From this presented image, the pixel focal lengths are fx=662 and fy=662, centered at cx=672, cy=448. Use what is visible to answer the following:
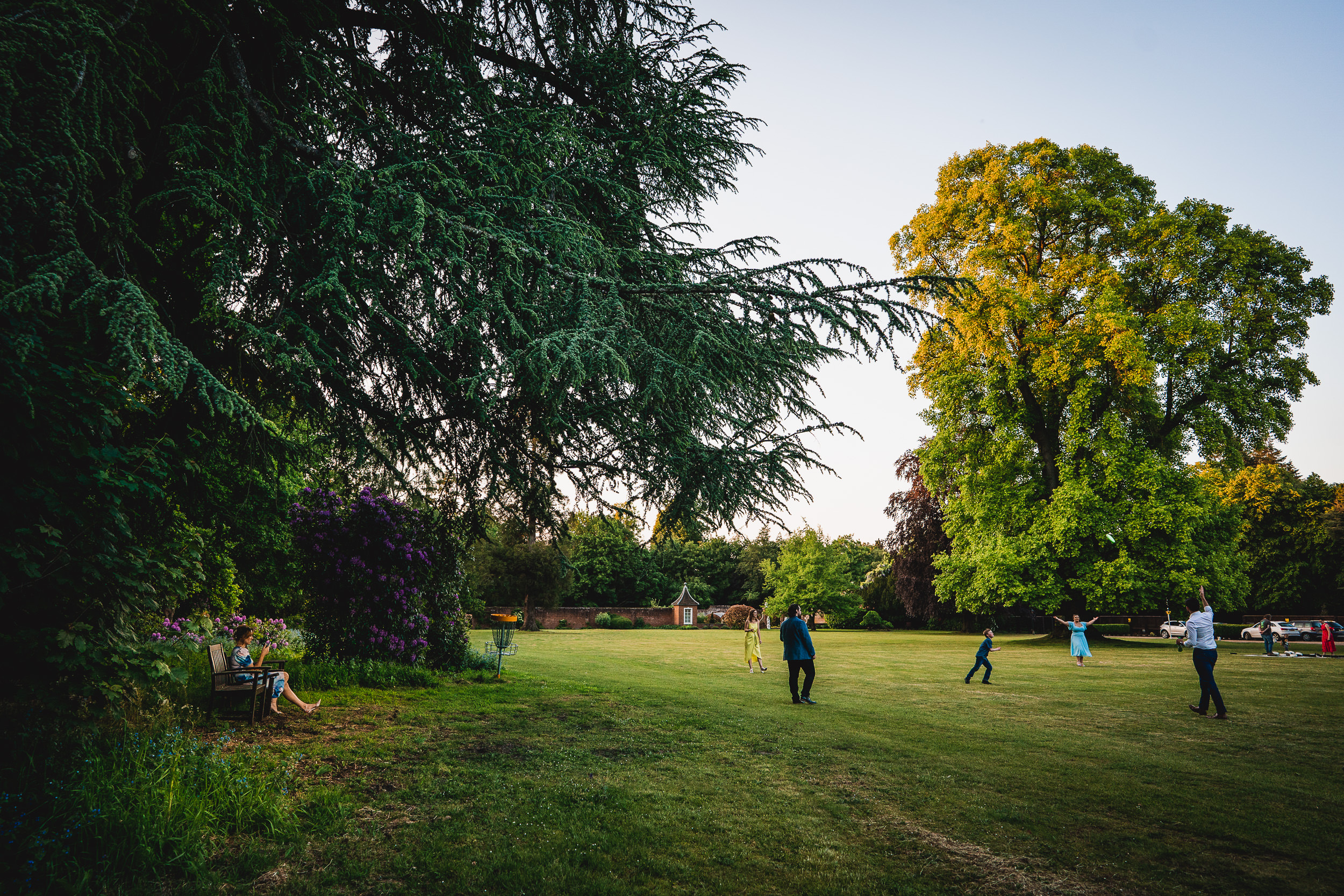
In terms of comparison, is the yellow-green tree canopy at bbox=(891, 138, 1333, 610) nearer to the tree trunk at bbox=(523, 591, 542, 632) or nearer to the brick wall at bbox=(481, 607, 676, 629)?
the tree trunk at bbox=(523, 591, 542, 632)

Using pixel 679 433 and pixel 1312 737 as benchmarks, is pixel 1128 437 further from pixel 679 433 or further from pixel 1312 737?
pixel 679 433

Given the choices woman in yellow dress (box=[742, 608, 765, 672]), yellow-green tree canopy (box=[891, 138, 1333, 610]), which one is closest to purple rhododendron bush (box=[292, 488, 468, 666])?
woman in yellow dress (box=[742, 608, 765, 672])

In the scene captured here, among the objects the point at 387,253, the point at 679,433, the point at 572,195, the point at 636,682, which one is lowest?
the point at 636,682

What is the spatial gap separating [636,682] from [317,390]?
10.4 metres

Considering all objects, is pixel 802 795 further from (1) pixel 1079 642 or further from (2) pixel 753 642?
(1) pixel 1079 642

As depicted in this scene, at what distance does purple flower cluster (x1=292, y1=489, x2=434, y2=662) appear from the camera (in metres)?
11.0

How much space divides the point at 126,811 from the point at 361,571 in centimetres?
760

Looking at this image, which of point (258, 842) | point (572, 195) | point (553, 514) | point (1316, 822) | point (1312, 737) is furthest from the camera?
point (1312, 737)

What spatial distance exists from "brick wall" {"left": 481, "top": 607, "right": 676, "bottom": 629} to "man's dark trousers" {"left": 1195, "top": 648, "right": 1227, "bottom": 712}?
3682cm

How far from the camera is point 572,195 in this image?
6184 mm

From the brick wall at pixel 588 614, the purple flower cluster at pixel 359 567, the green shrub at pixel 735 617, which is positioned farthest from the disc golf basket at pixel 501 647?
the green shrub at pixel 735 617

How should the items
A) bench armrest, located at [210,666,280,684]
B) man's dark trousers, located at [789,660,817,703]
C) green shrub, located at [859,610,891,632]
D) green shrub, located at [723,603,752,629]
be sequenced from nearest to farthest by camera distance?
bench armrest, located at [210,666,280,684] → man's dark trousers, located at [789,660,817,703] → green shrub, located at [859,610,891,632] → green shrub, located at [723,603,752,629]

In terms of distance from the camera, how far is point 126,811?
3.79 meters

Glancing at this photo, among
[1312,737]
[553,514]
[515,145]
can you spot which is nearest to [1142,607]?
[1312,737]
